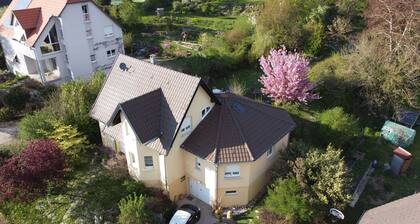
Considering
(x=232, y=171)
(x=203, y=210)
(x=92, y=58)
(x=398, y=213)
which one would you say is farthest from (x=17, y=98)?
(x=398, y=213)

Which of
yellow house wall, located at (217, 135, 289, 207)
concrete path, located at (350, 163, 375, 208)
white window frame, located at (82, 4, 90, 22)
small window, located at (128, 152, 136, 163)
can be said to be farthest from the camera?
white window frame, located at (82, 4, 90, 22)

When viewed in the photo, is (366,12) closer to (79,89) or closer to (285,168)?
(285,168)

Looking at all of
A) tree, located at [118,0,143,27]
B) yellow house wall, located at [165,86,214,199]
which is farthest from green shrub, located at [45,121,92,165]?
tree, located at [118,0,143,27]

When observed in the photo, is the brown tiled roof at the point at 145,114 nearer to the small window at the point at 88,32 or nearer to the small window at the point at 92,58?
the small window at the point at 88,32

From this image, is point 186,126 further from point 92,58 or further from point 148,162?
point 92,58

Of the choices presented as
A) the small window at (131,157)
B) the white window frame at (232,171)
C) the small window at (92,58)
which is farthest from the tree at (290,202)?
the small window at (92,58)

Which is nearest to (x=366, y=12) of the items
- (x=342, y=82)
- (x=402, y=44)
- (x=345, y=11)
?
(x=345, y=11)

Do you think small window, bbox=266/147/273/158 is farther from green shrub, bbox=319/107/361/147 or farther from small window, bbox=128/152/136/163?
small window, bbox=128/152/136/163
